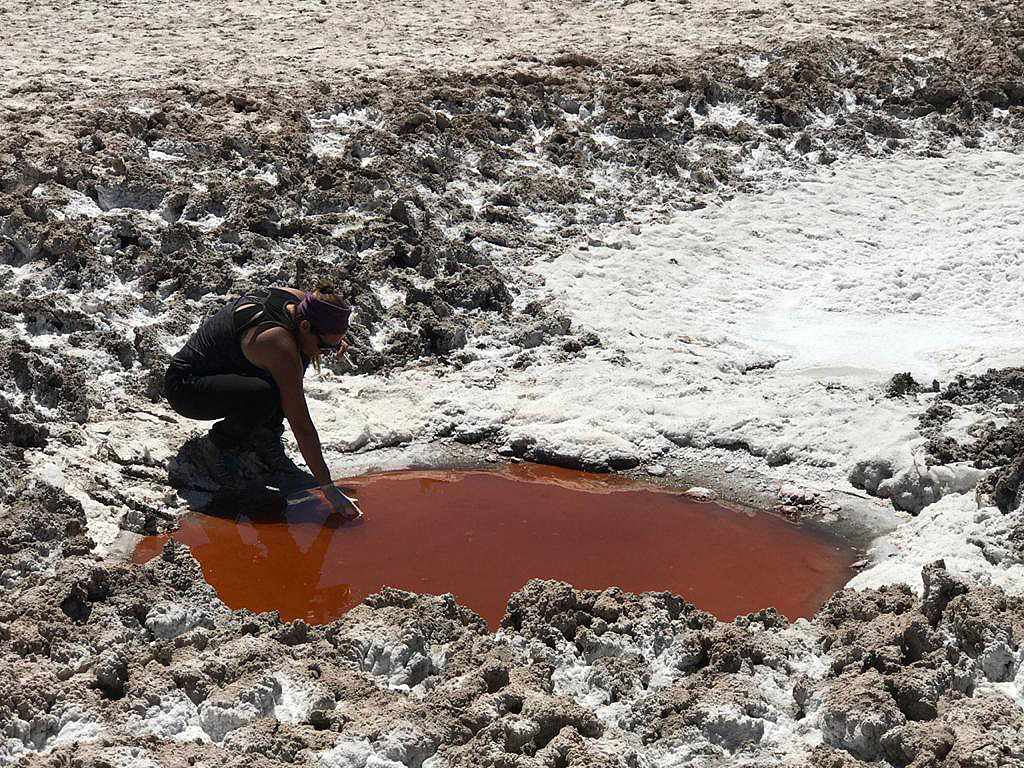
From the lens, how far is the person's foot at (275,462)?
5844 millimetres

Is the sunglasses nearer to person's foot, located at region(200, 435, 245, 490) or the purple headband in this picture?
the purple headband

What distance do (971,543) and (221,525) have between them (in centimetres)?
279

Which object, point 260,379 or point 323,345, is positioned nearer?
point 323,345

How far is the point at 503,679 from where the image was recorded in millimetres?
4160

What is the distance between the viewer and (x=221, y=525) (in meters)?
5.52

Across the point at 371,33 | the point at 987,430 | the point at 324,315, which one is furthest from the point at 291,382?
the point at 371,33

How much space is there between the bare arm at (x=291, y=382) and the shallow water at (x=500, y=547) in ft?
0.86

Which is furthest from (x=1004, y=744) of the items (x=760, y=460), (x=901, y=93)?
(x=901, y=93)

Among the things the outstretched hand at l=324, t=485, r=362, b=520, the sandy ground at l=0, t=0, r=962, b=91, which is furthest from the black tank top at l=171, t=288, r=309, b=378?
the sandy ground at l=0, t=0, r=962, b=91

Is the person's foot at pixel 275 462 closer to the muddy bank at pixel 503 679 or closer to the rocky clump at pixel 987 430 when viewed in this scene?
the muddy bank at pixel 503 679

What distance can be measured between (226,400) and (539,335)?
1.74 meters

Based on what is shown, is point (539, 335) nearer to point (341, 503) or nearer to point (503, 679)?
point (341, 503)

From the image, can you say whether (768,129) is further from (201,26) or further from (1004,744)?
(1004,744)

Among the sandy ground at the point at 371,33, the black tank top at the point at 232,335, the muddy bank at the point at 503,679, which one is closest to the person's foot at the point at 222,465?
the black tank top at the point at 232,335
